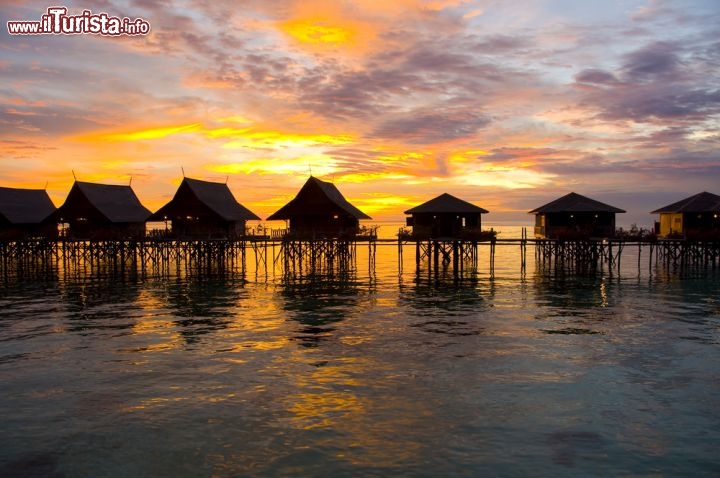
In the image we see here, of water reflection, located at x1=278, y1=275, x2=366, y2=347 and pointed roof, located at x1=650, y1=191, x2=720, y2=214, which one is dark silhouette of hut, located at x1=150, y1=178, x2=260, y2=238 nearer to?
water reflection, located at x1=278, y1=275, x2=366, y2=347

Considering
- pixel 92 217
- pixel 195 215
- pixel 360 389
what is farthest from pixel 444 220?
pixel 360 389

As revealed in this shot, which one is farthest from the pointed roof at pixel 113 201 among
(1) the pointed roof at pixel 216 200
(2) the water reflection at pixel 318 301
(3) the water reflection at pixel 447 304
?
(3) the water reflection at pixel 447 304

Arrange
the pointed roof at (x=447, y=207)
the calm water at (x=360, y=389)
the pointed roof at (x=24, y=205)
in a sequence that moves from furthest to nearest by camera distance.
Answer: the pointed roof at (x=24, y=205), the pointed roof at (x=447, y=207), the calm water at (x=360, y=389)

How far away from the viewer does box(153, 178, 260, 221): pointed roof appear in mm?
47406

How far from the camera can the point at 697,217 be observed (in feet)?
152

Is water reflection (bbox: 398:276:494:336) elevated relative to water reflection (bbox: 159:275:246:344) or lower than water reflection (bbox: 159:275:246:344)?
lower

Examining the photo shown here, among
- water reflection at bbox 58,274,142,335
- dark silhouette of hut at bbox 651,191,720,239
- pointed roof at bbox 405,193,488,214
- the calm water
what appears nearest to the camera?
the calm water

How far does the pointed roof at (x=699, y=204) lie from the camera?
45244mm

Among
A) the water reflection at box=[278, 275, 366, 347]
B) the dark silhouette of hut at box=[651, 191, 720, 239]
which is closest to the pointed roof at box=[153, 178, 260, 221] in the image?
the water reflection at box=[278, 275, 366, 347]

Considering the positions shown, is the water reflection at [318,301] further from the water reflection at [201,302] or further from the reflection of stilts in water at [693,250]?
the reflection of stilts in water at [693,250]

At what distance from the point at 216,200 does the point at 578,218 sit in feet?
103

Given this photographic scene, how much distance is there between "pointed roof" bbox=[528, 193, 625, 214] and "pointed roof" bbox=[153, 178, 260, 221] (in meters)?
26.3

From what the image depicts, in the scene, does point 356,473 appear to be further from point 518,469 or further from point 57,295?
point 57,295

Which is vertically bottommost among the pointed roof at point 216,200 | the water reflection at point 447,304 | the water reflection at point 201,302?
the water reflection at point 447,304
